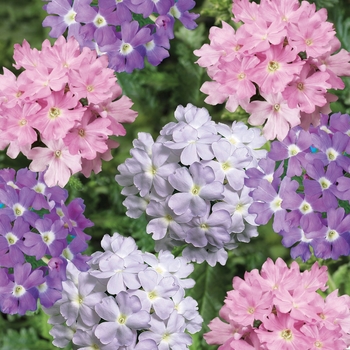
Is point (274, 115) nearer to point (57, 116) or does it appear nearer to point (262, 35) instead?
point (262, 35)

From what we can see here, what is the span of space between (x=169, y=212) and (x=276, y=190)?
0.69 feet

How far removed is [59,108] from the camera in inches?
67.4

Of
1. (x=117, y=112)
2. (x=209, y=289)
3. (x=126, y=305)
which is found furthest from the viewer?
(x=209, y=289)

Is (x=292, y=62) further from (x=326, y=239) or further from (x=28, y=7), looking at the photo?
(x=28, y=7)

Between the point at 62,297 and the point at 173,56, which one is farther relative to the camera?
the point at 173,56

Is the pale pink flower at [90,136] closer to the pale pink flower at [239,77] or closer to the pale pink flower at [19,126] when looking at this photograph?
the pale pink flower at [19,126]

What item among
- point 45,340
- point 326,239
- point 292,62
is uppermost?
point 292,62

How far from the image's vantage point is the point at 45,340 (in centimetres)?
237

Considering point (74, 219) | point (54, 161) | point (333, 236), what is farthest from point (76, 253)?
point (333, 236)

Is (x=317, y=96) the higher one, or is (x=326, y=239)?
(x=317, y=96)

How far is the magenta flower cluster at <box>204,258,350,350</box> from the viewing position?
1.64 m

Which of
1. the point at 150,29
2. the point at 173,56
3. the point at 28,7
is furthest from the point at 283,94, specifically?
the point at 28,7

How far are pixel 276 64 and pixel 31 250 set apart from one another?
0.58m

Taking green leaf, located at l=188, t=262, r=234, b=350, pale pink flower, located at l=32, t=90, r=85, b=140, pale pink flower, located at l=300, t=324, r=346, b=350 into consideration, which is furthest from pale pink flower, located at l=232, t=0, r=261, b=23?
green leaf, located at l=188, t=262, r=234, b=350
